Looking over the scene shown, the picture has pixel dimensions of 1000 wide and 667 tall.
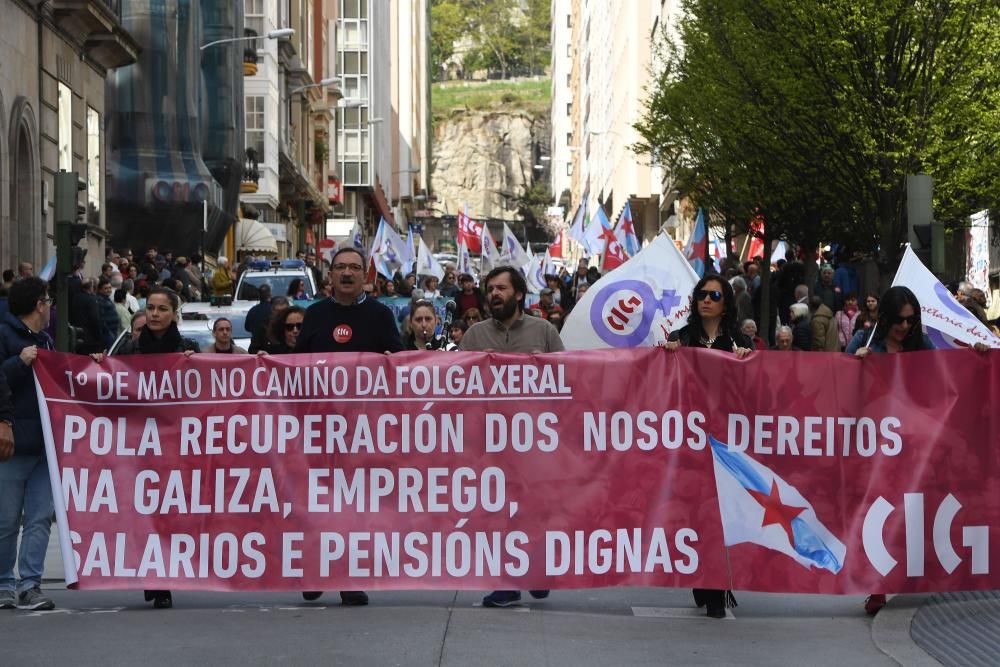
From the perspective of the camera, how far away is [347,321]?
10.0 meters

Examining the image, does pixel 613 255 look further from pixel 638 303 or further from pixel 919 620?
pixel 919 620

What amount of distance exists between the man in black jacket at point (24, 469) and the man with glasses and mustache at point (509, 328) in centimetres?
217

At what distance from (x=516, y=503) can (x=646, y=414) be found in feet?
2.53

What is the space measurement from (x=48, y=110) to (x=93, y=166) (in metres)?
4.22

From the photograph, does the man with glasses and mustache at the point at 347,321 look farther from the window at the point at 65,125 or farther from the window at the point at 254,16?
the window at the point at 254,16

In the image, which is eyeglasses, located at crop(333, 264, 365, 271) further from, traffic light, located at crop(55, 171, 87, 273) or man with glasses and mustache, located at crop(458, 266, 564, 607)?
traffic light, located at crop(55, 171, 87, 273)

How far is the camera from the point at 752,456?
9.55 metres

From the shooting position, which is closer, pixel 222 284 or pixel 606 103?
pixel 222 284

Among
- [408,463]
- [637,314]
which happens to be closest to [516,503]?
[408,463]

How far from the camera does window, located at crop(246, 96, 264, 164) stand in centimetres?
5828

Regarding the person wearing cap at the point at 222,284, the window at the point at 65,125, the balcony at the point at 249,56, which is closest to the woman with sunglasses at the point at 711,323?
the window at the point at 65,125

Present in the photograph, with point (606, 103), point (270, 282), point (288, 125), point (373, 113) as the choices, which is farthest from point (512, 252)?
point (373, 113)

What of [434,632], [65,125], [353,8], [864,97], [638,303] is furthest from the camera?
[353,8]

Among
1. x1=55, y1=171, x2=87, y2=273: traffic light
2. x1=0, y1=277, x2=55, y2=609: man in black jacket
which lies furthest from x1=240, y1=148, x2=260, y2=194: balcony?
x1=0, y1=277, x2=55, y2=609: man in black jacket
